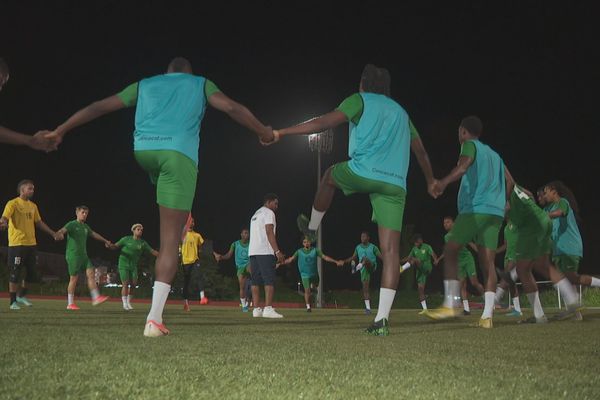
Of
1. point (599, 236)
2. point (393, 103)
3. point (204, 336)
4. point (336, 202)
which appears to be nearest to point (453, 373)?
point (204, 336)

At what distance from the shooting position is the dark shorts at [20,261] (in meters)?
10.6

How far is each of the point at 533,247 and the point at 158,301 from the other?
A: 549 centimetres

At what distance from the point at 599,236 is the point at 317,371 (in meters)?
41.7

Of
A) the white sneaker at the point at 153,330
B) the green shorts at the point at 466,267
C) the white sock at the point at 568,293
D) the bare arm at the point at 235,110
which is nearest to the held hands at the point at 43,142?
the bare arm at the point at 235,110

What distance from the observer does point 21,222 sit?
34.9 ft

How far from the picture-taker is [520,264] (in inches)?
317

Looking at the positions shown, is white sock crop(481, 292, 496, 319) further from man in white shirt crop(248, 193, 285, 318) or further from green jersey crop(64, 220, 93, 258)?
green jersey crop(64, 220, 93, 258)

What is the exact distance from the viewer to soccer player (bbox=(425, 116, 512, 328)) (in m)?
6.61

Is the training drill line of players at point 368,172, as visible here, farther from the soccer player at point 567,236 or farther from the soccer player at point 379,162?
the soccer player at point 567,236

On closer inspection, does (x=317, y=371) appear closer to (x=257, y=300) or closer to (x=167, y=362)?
(x=167, y=362)

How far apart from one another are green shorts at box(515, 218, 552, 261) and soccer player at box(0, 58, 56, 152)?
610 cm

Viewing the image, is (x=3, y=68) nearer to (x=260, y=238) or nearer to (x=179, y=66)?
(x=179, y=66)

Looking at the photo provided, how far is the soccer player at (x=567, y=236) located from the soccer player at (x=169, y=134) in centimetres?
570

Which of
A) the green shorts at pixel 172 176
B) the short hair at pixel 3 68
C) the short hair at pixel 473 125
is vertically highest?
the short hair at pixel 3 68
